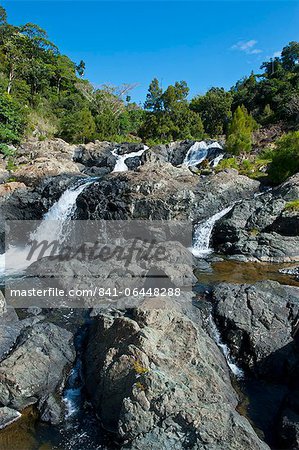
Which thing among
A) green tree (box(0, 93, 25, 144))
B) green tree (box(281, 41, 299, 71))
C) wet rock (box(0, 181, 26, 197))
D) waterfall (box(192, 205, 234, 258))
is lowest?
waterfall (box(192, 205, 234, 258))

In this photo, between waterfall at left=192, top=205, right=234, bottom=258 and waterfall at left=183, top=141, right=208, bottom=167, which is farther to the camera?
waterfall at left=183, top=141, right=208, bottom=167

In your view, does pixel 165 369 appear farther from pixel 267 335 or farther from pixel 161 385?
pixel 267 335

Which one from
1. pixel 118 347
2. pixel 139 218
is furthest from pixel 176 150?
pixel 118 347

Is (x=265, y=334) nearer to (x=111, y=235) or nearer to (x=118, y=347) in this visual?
(x=118, y=347)

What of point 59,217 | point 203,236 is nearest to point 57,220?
point 59,217

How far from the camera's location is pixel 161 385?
17.7 feet

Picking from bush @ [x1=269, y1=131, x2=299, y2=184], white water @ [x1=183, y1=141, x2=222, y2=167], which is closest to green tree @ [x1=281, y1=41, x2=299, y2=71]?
white water @ [x1=183, y1=141, x2=222, y2=167]

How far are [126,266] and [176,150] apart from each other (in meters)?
21.7

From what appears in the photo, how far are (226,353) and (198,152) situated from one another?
2489 cm

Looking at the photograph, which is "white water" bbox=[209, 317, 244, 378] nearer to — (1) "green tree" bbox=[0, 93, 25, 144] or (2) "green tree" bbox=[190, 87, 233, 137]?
(1) "green tree" bbox=[0, 93, 25, 144]

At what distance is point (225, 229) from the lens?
651 inches

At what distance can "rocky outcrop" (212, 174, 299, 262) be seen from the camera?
14.5 metres

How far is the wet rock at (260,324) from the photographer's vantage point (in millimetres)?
7609

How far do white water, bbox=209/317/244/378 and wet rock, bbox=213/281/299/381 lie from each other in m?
0.12
